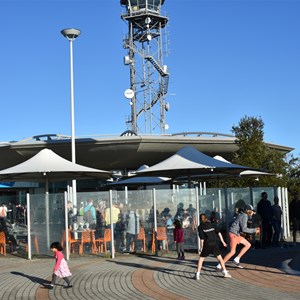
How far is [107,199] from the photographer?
1688 cm

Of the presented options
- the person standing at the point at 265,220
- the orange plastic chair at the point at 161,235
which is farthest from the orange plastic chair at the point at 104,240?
the person standing at the point at 265,220

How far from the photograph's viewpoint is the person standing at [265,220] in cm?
1806

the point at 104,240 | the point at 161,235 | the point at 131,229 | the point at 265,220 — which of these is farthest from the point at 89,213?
the point at 265,220

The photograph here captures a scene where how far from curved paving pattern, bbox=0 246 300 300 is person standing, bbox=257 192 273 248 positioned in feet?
7.89

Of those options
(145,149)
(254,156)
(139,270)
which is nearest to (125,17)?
(145,149)

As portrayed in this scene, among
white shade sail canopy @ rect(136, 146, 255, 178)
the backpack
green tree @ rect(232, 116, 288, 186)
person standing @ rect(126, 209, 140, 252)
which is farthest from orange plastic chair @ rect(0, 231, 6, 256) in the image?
green tree @ rect(232, 116, 288, 186)

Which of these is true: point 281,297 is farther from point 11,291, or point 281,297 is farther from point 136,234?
point 136,234

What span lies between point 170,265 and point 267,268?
255 centimetres

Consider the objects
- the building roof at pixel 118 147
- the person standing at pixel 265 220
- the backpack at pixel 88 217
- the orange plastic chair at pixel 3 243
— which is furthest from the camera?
the building roof at pixel 118 147

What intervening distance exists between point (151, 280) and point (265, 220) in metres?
7.64

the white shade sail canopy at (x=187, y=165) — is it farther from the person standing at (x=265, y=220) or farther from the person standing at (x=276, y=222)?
the person standing at (x=276, y=222)

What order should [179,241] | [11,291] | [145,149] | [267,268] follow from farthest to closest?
[145,149] → [179,241] → [267,268] → [11,291]

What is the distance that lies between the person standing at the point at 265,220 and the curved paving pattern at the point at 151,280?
2.41 m

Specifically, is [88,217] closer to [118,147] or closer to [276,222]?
[276,222]
